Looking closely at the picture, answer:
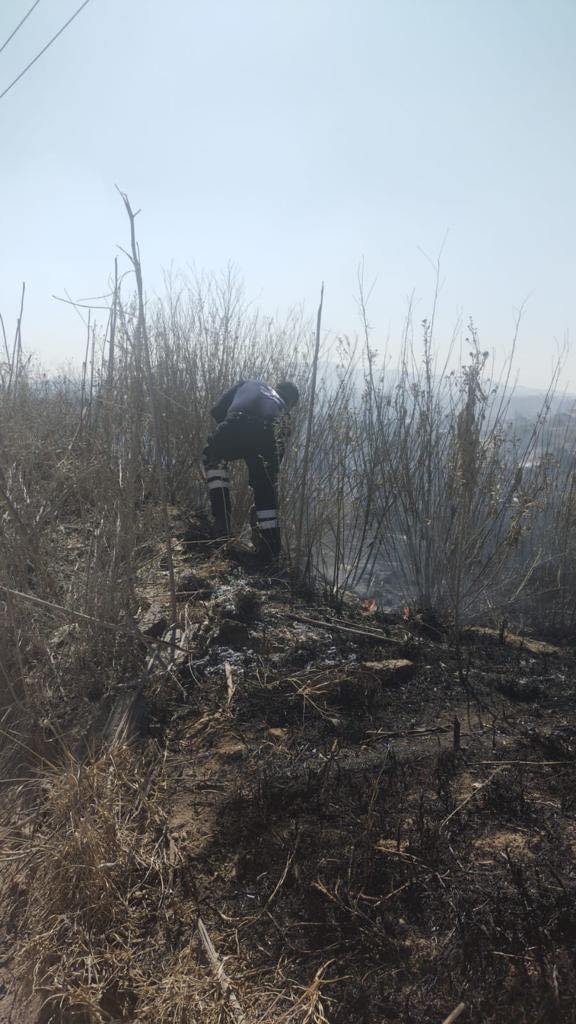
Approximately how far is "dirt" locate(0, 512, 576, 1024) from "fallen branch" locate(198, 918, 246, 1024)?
0.02 meters

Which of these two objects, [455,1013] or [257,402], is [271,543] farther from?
[455,1013]

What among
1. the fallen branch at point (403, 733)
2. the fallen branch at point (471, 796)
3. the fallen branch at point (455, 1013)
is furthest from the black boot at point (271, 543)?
the fallen branch at point (455, 1013)

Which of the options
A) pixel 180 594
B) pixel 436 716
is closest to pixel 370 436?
pixel 180 594

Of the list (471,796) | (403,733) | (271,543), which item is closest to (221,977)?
(471,796)

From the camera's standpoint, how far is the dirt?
1582 mm

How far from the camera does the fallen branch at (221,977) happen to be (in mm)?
1561

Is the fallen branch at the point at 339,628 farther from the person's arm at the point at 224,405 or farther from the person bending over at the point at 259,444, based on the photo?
the person's arm at the point at 224,405

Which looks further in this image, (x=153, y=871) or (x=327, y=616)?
(x=327, y=616)

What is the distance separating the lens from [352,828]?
2020 millimetres

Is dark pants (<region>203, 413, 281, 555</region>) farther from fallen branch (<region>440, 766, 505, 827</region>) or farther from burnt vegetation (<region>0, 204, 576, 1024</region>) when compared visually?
fallen branch (<region>440, 766, 505, 827</region>)

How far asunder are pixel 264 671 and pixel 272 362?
12.2ft

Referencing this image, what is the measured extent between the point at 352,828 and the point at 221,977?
0.56 m

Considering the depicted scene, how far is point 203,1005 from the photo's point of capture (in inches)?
62.5

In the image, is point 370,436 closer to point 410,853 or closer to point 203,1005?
point 410,853
